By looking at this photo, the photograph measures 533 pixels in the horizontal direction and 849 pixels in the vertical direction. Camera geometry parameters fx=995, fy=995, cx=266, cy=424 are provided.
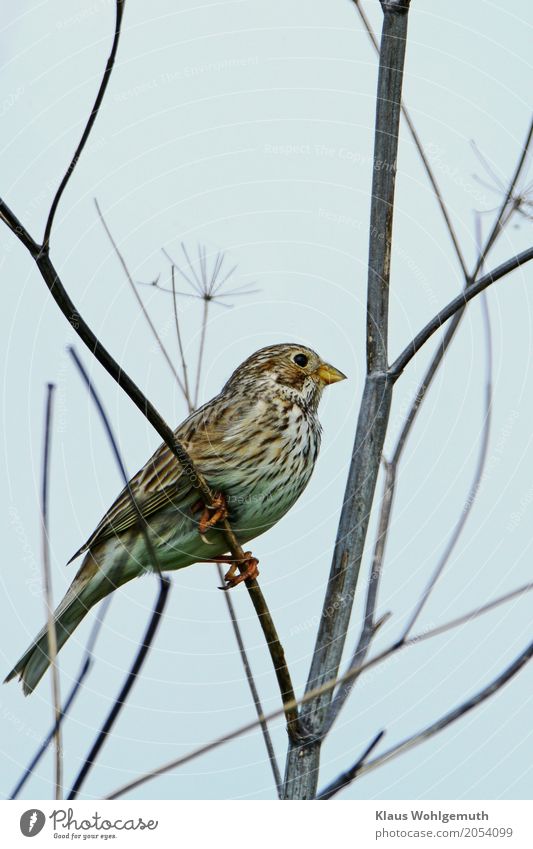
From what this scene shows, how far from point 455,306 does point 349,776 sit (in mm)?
1466

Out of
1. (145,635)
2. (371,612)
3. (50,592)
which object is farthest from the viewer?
(371,612)

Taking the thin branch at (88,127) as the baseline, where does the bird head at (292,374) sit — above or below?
above

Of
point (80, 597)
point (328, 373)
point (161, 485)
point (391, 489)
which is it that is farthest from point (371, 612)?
point (328, 373)

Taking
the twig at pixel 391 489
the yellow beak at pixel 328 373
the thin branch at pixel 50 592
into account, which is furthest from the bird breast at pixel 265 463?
the thin branch at pixel 50 592

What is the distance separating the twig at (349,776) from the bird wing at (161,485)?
1.93 m

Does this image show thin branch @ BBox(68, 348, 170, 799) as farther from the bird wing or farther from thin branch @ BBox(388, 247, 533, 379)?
the bird wing

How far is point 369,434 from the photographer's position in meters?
3.23

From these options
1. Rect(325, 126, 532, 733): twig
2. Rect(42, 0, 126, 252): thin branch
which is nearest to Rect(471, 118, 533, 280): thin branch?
Rect(325, 126, 532, 733): twig

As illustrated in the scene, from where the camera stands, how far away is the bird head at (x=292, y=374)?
5305mm

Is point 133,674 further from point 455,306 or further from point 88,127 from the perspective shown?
point 455,306

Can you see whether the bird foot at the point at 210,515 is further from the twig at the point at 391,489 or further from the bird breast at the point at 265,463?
the twig at the point at 391,489

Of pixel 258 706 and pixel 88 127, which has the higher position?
pixel 88 127

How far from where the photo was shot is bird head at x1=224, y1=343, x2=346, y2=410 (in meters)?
5.30
